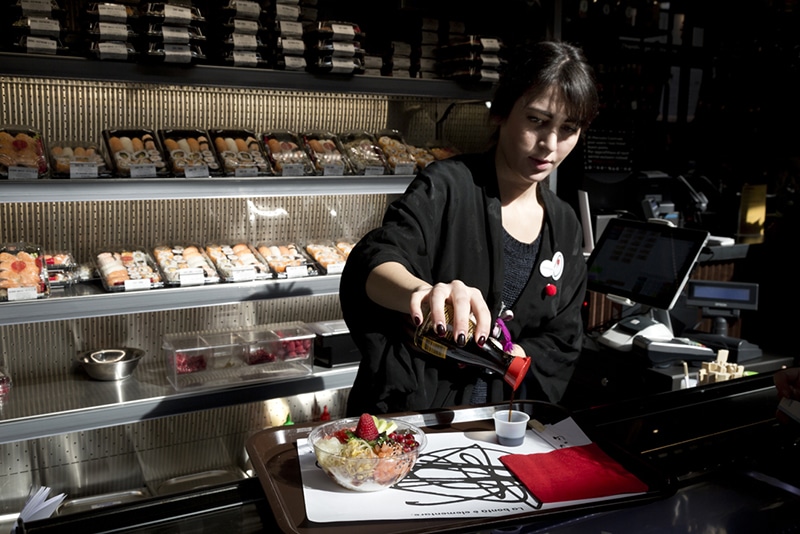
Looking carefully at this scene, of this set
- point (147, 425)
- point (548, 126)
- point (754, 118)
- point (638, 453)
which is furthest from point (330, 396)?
point (754, 118)

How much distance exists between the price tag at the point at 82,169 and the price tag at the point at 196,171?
0.33 metres

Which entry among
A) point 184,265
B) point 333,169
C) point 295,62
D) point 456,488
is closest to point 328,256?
point 333,169

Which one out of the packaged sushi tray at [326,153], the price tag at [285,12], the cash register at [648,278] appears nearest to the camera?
the cash register at [648,278]

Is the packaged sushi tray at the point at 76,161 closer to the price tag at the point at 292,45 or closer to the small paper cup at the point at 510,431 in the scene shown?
the price tag at the point at 292,45

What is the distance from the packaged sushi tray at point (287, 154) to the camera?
9.82 ft

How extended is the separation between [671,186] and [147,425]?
328cm

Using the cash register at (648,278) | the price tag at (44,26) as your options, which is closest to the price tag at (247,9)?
the price tag at (44,26)

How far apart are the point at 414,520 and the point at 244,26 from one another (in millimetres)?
2320

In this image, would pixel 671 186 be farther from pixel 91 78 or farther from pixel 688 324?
pixel 91 78

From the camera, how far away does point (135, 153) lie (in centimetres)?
277

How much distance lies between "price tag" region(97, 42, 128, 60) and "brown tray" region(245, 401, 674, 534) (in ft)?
5.74

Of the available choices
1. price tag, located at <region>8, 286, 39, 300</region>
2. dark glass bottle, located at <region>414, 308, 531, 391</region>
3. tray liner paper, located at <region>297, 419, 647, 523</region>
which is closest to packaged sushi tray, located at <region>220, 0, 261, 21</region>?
price tag, located at <region>8, 286, 39, 300</region>

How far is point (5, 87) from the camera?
2.84 metres

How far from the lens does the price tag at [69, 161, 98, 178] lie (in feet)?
8.49
